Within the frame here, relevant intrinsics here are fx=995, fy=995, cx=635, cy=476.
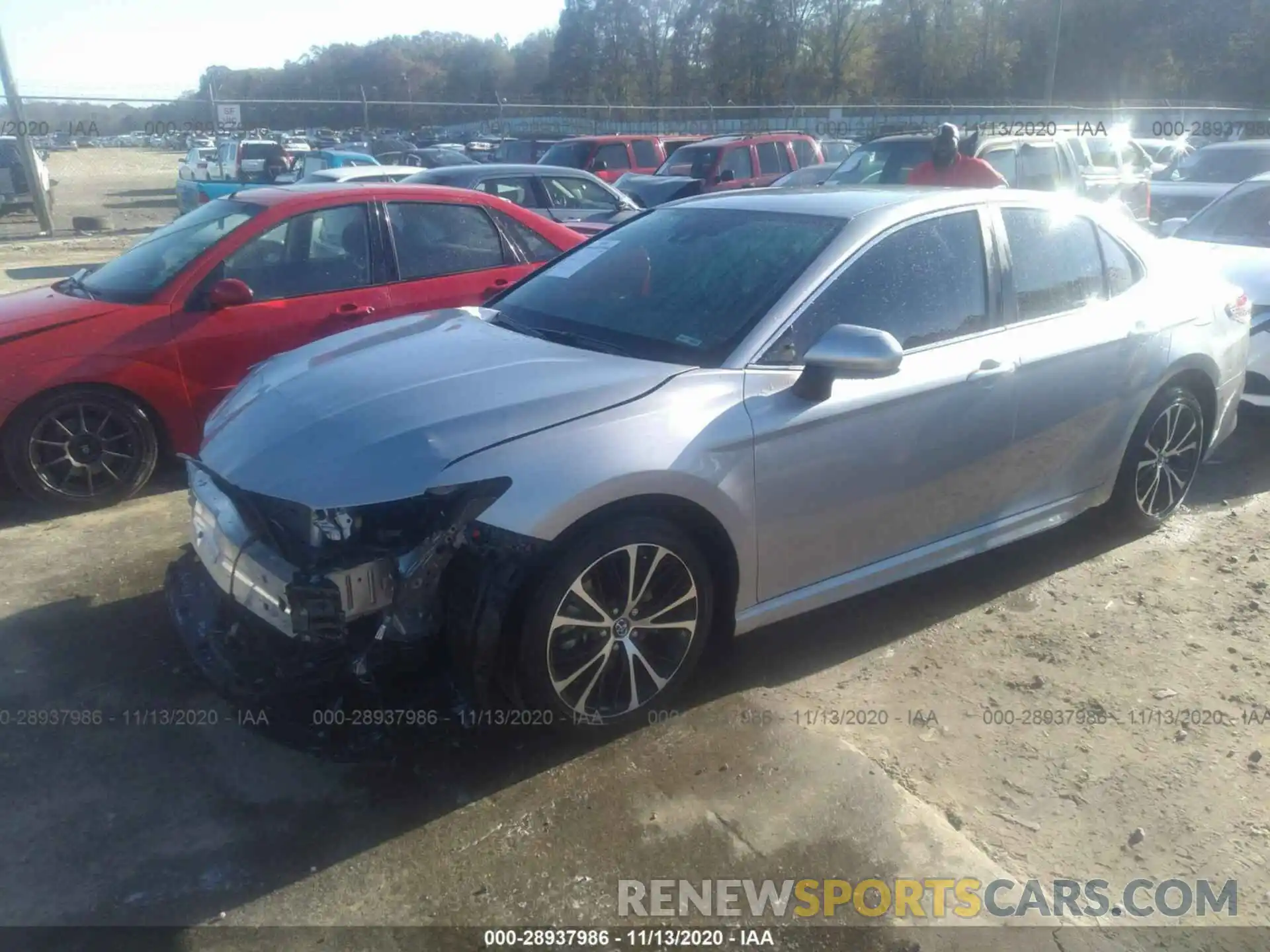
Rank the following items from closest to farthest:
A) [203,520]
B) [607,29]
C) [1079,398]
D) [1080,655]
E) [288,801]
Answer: [288,801] < [203,520] < [1080,655] < [1079,398] < [607,29]

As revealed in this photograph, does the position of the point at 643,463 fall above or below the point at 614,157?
below

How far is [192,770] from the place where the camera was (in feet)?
10.4

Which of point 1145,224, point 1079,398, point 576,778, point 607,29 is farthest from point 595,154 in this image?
point 607,29

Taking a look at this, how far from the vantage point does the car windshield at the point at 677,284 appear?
11.7 feet

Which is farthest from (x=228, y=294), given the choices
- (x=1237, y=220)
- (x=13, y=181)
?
(x=13, y=181)

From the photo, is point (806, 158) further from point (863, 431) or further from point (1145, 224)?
point (863, 431)

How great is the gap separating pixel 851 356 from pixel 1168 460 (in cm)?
254

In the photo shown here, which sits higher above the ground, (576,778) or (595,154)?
(595,154)

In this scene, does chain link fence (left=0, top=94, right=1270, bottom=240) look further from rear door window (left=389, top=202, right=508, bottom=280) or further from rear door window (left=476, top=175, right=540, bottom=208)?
rear door window (left=389, top=202, right=508, bottom=280)

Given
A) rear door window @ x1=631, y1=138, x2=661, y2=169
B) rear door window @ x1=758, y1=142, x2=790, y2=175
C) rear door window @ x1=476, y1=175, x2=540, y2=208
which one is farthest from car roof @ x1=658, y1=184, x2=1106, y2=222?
rear door window @ x1=631, y1=138, x2=661, y2=169

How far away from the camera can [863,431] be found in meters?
3.55

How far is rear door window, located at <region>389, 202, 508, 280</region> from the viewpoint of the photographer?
6.05 meters

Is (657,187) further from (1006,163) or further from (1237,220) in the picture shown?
(1237,220)

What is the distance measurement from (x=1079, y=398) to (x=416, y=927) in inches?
132
